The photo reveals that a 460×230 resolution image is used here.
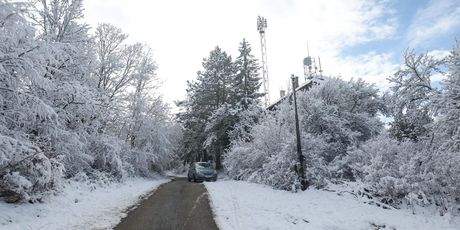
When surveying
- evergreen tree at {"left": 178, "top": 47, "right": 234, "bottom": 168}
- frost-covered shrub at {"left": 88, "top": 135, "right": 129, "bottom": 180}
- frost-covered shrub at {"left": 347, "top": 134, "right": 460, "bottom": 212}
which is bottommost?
frost-covered shrub at {"left": 347, "top": 134, "right": 460, "bottom": 212}

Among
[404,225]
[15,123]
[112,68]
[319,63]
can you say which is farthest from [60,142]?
[319,63]

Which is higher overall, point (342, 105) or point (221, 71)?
point (221, 71)

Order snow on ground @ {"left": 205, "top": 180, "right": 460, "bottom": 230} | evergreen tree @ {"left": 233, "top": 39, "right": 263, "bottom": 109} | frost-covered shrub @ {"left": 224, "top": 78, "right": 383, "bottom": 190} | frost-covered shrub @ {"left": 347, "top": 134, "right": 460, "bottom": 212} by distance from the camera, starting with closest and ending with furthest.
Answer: snow on ground @ {"left": 205, "top": 180, "right": 460, "bottom": 230} → frost-covered shrub @ {"left": 347, "top": 134, "right": 460, "bottom": 212} → frost-covered shrub @ {"left": 224, "top": 78, "right": 383, "bottom": 190} → evergreen tree @ {"left": 233, "top": 39, "right": 263, "bottom": 109}

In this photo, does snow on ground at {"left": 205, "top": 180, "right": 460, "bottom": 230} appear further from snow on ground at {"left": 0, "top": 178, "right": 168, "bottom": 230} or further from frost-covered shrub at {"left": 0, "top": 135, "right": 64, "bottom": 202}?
frost-covered shrub at {"left": 0, "top": 135, "right": 64, "bottom": 202}

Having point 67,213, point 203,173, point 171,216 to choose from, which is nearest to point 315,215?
point 171,216

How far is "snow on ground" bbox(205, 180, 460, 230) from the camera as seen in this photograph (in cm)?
1016

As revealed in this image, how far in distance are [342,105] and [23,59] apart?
79.9ft

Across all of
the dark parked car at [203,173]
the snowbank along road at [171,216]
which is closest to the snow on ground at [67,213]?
the snowbank along road at [171,216]

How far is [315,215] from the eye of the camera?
38.2 feet

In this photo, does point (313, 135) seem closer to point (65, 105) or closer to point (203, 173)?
point (203, 173)

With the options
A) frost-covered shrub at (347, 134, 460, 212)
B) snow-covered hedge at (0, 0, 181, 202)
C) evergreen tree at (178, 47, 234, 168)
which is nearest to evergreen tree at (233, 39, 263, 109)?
evergreen tree at (178, 47, 234, 168)

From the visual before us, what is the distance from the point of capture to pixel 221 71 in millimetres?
44312

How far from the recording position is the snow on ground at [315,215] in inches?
400

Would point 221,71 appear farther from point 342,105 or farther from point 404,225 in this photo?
point 404,225
